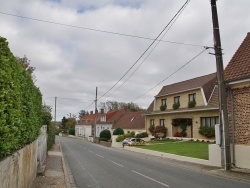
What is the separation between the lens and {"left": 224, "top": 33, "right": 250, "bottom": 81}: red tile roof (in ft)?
54.4

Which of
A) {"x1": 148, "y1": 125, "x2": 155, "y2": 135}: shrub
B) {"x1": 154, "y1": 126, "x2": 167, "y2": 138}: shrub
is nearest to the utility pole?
{"x1": 154, "y1": 126, "x2": 167, "y2": 138}: shrub

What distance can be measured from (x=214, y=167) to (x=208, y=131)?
709 inches

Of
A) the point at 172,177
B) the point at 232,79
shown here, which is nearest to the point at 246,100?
the point at 232,79

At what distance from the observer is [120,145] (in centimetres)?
4528

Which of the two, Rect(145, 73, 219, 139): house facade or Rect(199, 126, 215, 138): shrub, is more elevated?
Rect(145, 73, 219, 139): house facade

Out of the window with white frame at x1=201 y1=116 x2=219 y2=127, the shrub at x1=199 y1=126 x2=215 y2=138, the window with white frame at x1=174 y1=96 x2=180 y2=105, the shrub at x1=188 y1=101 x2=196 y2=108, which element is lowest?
the shrub at x1=199 y1=126 x2=215 y2=138

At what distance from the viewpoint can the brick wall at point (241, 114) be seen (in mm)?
16219

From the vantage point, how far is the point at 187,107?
40.4 meters

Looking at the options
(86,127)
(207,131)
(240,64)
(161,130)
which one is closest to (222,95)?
(240,64)

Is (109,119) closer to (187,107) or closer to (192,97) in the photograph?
(187,107)

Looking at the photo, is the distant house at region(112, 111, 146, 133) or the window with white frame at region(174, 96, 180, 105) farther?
the distant house at region(112, 111, 146, 133)

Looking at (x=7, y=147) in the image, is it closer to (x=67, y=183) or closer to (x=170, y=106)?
(x=67, y=183)

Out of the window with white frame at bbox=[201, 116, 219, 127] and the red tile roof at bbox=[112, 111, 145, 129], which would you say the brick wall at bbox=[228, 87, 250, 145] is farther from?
the red tile roof at bbox=[112, 111, 145, 129]

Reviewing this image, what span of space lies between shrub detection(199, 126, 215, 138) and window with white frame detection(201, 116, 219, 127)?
69 centimetres
